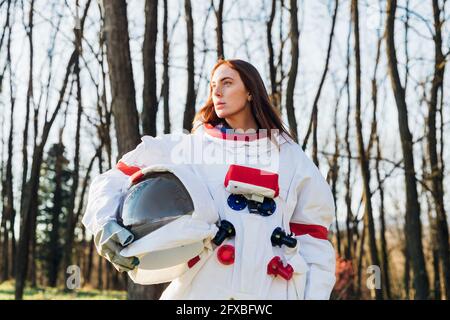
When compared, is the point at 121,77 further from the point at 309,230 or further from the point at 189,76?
the point at 189,76

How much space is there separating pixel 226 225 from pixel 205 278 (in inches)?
9.7

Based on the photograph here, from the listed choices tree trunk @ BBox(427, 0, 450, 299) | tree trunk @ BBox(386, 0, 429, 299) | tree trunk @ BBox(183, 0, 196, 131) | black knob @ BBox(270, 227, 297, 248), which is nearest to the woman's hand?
black knob @ BBox(270, 227, 297, 248)

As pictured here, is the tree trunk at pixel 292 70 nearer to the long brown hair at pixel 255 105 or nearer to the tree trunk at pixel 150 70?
the tree trunk at pixel 150 70

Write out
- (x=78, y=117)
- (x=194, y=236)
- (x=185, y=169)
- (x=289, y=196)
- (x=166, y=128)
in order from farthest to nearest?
(x=78, y=117) → (x=166, y=128) → (x=289, y=196) → (x=185, y=169) → (x=194, y=236)

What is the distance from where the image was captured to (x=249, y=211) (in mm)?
2906

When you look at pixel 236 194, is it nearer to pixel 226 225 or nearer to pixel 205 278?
pixel 226 225

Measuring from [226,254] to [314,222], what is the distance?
53cm

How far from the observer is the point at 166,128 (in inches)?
501

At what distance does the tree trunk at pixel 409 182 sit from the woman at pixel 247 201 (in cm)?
851

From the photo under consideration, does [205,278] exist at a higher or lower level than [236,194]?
lower

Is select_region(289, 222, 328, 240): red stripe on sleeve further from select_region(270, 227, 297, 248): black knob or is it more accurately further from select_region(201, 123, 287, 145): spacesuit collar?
select_region(201, 123, 287, 145): spacesuit collar

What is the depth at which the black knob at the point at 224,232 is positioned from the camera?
2811mm
